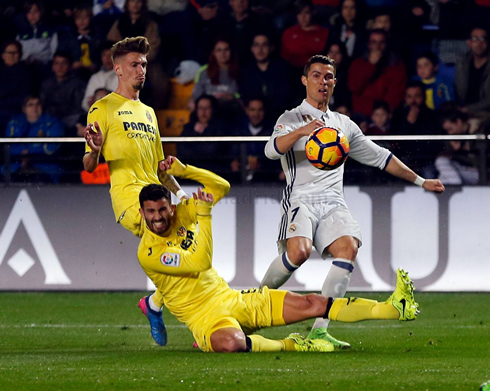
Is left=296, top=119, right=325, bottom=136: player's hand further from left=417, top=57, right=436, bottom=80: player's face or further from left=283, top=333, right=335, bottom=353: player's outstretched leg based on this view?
left=417, top=57, right=436, bottom=80: player's face

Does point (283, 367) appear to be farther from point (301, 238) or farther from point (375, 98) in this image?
point (375, 98)

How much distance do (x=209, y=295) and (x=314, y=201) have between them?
3.94 feet

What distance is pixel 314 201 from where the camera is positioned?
6949 millimetres

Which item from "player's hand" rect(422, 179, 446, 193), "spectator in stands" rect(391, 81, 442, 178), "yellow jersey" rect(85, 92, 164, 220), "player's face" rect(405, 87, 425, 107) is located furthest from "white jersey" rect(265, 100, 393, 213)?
"player's face" rect(405, 87, 425, 107)

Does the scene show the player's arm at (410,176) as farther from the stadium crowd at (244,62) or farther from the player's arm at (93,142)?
the stadium crowd at (244,62)

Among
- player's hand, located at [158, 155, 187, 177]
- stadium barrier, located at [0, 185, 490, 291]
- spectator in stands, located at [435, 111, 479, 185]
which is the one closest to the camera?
player's hand, located at [158, 155, 187, 177]

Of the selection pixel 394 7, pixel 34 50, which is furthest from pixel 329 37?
pixel 34 50

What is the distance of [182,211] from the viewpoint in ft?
20.3

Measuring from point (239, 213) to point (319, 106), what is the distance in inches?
124

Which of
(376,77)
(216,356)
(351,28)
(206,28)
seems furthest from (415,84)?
(216,356)

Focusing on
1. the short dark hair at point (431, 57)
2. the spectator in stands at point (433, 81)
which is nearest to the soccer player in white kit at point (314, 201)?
the spectator in stands at point (433, 81)

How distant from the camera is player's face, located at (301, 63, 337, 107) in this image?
6926 mm

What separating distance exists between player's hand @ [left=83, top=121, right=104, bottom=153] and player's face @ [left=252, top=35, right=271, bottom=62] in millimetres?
5490

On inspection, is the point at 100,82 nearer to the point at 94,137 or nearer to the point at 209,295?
the point at 94,137
